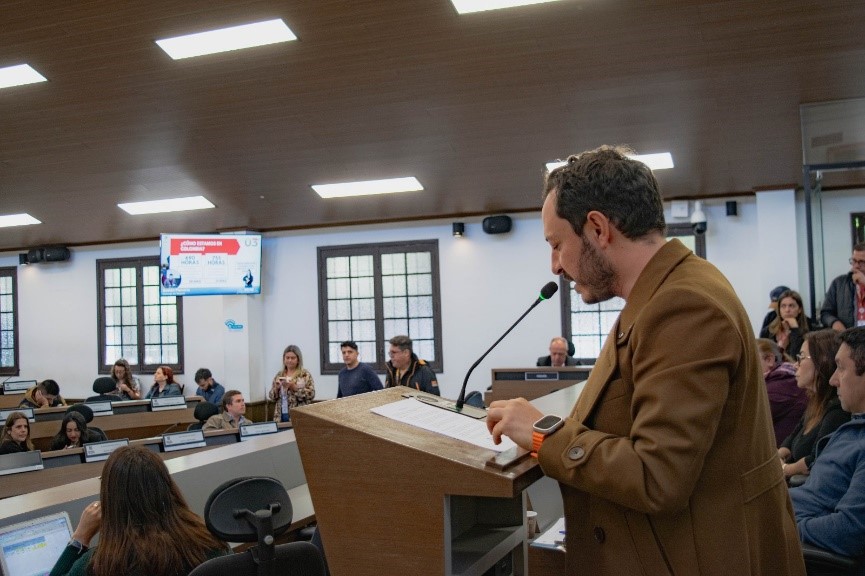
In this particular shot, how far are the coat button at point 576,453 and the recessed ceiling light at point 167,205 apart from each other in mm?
9020

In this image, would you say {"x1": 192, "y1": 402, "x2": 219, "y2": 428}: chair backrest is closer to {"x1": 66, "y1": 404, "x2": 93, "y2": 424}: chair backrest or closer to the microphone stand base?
{"x1": 66, "y1": 404, "x2": 93, "y2": 424}: chair backrest

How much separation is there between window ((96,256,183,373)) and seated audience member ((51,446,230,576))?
970 centimetres

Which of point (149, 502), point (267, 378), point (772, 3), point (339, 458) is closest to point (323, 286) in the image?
point (267, 378)

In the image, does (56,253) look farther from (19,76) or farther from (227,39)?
(227,39)

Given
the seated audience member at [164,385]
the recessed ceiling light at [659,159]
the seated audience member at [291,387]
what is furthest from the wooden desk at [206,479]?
the seated audience member at [164,385]

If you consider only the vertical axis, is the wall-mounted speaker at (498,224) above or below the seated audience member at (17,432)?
above

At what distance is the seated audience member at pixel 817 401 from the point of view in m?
3.04

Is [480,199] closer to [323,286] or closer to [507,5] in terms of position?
[323,286]

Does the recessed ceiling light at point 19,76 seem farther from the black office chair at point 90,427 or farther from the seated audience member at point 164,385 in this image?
the seated audience member at point 164,385

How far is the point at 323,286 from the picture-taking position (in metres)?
10.7

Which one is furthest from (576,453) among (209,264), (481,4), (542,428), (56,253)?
(56,253)

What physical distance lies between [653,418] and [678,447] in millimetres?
48

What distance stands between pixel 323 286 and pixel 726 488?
382 inches

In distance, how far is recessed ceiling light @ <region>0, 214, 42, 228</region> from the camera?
35.2ft
